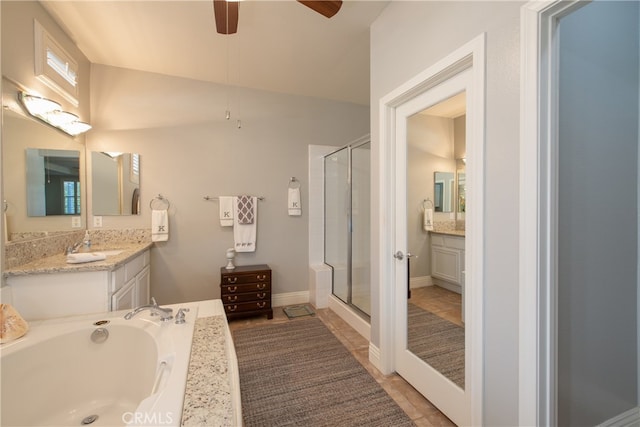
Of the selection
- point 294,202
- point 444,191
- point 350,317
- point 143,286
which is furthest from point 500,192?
point 143,286

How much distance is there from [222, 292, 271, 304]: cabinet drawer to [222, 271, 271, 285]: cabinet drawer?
0.14 metres

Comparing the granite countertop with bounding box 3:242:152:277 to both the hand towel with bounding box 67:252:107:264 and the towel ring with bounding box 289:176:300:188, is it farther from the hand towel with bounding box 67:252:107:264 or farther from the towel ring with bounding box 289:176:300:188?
the towel ring with bounding box 289:176:300:188

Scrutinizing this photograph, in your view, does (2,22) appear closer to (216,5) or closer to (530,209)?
(216,5)

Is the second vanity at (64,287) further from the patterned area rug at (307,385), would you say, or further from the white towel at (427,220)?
the white towel at (427,220)

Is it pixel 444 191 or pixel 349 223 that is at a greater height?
pixel 444 191

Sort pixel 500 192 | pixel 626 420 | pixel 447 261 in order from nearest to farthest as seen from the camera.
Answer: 1. pixel 500 192
2. pixel 626 420
3. pixel 447 261

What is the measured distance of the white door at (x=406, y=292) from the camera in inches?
58.6

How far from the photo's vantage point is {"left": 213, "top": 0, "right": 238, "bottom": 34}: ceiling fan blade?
5.02 ft

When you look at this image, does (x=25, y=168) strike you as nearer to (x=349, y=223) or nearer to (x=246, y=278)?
(x=246, y=278)

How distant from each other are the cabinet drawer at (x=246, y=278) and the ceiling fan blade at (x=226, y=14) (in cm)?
222

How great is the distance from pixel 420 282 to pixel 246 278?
186 cm

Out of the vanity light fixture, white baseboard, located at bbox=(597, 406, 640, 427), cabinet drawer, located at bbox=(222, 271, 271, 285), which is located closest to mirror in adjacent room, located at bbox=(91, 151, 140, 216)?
the vanity light fixture

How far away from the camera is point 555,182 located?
101cm

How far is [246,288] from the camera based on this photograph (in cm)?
291
